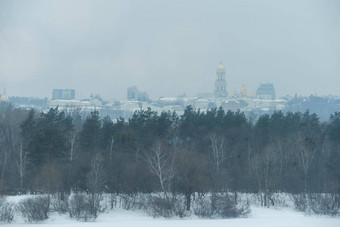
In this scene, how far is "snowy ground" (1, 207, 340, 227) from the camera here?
27.2 metres

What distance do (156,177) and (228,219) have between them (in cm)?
467

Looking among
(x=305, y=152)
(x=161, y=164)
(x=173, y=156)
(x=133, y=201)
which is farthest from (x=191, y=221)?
(x=305, y=152)

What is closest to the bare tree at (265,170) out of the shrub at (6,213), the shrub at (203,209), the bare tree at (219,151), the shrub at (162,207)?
the bare tree at (219,151)

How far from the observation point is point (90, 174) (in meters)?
31.3

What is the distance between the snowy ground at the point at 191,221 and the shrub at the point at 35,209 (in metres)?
0.30

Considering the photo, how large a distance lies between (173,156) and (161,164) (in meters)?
0.76

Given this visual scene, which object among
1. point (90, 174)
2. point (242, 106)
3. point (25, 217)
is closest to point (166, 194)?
point (90, 174)

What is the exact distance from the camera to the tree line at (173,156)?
31766 millimetres

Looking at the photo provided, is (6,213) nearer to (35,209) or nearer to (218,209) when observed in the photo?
(35,209)

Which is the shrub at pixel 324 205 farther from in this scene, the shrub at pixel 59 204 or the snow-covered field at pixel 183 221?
the shrub at pixel 59 204

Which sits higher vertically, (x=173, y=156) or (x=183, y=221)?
(x=173, y=156)

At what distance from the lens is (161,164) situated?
32.7 m

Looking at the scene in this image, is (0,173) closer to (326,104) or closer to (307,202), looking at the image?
(307,202)

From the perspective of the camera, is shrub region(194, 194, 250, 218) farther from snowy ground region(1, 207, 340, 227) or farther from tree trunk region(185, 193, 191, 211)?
snowy ground region(1, 207, 340, 227)
